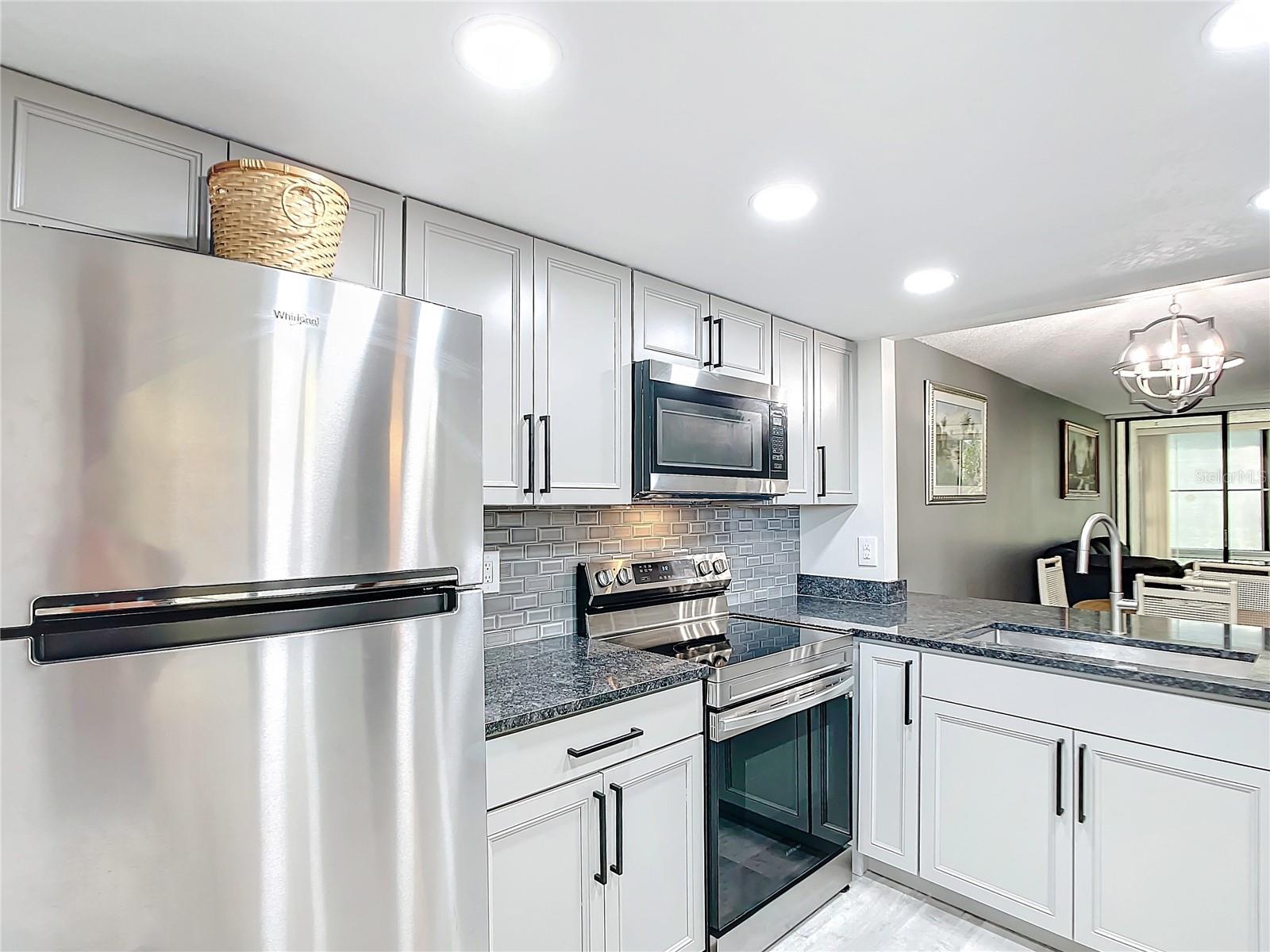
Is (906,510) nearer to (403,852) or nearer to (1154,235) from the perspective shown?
(1154,235)

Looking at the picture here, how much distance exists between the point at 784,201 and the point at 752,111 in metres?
0.42

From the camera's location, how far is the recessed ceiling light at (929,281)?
91.0 inches

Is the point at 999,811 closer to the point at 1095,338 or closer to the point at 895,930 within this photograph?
the point at 895,930

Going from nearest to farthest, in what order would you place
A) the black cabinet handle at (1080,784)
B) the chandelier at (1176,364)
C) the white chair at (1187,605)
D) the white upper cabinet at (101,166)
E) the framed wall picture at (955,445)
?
1. the white upper cabinet at (101,166)
2. the black cabinet handle at (1080,784)
3. the white chair at (1187,605)
4. the chandelier at (1176,364)
5. the framed wall picture at (955,445)

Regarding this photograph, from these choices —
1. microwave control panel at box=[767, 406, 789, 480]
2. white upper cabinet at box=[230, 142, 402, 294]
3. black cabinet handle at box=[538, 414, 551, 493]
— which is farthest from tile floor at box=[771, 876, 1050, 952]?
white upper cabinet at box=[230, 142, 402, 294]

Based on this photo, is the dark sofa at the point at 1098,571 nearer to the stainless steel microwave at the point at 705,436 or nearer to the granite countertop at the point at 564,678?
the stainless steel microwave at the point at 705,436

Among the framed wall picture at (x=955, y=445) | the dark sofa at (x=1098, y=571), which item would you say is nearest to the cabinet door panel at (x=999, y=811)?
the framed wall picture at (x=955, y=445)

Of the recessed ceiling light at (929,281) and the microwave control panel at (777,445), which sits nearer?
the recessed ceiling light at (929,281)

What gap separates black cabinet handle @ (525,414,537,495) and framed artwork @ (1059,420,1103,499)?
606 centimetres

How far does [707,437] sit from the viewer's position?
7.80 ft

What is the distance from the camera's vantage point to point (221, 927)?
1.03 meters

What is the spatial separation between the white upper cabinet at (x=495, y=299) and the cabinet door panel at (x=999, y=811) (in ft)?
5.47

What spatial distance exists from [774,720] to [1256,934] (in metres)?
1.30

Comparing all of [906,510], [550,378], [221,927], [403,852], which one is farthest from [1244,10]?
[906,510]
